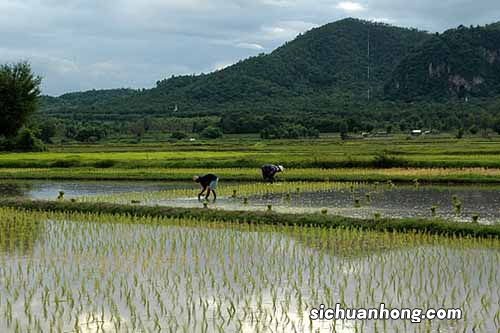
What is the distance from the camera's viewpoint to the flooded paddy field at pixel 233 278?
6535 mm

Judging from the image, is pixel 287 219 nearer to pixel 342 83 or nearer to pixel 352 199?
pixel 352 199

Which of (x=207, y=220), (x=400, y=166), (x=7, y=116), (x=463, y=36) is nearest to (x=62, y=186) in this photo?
(x=207, y=220)

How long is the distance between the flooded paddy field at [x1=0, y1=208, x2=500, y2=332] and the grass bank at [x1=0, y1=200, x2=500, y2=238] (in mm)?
420

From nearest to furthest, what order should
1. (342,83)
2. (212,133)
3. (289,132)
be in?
(289,132) → (212,133) → (342,83)

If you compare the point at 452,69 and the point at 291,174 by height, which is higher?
the point at 452,69

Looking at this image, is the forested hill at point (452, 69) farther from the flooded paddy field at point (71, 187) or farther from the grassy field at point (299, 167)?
the flooded paddy field at point (71, 187)

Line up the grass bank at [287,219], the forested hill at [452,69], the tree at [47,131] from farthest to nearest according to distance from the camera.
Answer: the forested hill at [452,69] → the tree at [47,131] → the grass bank at [287,219]

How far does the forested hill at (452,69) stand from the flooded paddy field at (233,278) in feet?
318

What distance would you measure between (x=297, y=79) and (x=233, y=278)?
10129cm

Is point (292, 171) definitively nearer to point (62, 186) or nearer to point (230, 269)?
point (62, 186)

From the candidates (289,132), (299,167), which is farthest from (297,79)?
(299,167)

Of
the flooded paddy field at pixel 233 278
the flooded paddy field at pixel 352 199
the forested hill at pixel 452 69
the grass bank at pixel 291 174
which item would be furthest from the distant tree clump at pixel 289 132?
the forested hill at pixel 452 69

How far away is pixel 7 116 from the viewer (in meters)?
42.9

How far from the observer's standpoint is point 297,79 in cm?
10794
